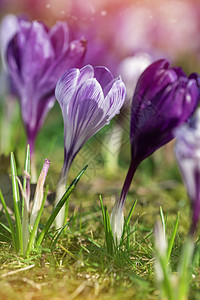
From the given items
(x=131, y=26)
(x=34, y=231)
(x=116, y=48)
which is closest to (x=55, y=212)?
(x=34, y=231)

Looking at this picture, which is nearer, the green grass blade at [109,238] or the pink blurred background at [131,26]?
the green grass blade at [109,238]

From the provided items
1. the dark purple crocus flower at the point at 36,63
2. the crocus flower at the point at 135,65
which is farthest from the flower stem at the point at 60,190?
the crocus flower at the point at 135,65

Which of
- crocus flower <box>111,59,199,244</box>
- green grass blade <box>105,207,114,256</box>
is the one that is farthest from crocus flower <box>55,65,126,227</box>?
green grass blade <box>105,207,114,256</box>

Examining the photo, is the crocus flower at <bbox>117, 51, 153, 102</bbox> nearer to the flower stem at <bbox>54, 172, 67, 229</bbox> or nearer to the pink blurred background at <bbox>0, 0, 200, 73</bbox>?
the pink blurred background at <bbox>0, 0, 200, 73</bbox>

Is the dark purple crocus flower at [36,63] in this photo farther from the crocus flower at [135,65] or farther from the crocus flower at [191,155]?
the crocus flower at [191,155]

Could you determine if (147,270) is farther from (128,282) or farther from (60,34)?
(60,34)

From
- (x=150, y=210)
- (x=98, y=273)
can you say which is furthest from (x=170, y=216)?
(x=98, y=273)
